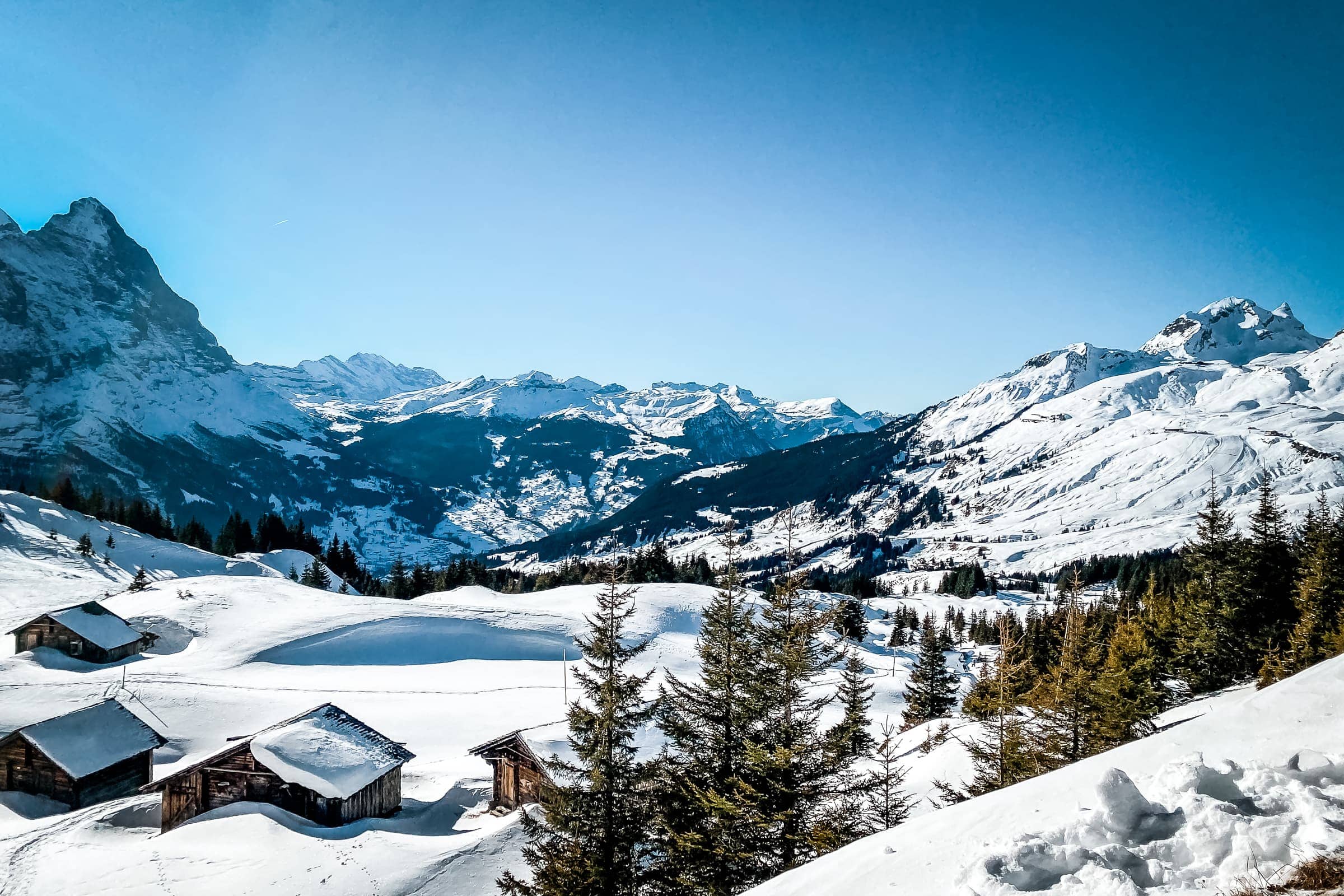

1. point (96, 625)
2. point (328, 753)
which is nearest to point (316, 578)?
point (96, 625)

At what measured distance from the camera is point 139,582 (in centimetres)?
8131

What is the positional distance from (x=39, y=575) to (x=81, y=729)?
62.7 meters

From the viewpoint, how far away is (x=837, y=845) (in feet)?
49.5

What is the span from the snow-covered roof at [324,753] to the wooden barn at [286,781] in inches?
1.5

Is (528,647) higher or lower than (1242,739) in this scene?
lower

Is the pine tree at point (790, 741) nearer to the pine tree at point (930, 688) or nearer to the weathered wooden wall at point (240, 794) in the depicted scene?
the weathered wooden wall at point (240, 794)

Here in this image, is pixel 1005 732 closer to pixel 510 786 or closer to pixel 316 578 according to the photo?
pixel 510 786

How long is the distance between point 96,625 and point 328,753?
43.4 metres

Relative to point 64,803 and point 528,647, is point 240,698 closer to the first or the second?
point 64,803

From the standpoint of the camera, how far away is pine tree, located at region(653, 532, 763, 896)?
16.2m

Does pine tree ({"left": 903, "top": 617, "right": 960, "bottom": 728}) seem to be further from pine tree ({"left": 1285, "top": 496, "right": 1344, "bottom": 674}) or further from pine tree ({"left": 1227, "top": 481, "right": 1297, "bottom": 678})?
pine tree ({"left": 1285, "top": 496, "right": 1344, "bottom": 674})

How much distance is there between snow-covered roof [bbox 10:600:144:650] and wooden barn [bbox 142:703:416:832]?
35.4m

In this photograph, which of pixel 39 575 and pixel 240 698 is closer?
pixel 240 698

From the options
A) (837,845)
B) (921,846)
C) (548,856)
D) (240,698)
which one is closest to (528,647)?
(240,698)
